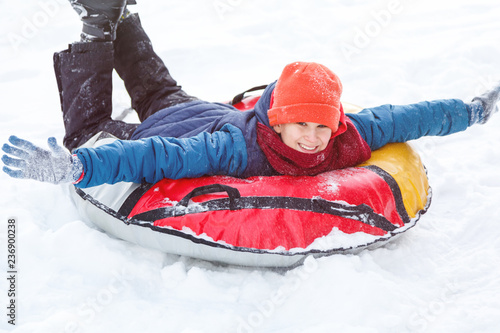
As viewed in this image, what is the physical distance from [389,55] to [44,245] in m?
3.64

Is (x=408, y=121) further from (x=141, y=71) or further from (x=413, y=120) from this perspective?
(x=141, y=71)

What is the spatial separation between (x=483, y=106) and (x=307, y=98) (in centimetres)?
118

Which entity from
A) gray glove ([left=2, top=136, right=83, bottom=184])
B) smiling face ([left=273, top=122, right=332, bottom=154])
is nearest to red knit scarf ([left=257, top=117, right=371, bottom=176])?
smiling face ([left=273, top=122, right=332, bottom=154])

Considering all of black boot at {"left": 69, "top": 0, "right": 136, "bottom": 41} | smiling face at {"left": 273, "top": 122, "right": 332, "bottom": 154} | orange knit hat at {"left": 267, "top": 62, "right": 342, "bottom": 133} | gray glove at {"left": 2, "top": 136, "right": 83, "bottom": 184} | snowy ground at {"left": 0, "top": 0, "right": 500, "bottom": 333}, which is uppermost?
black boot at {"left": 69, "top": 0, "right": 136, "bottom": 41}

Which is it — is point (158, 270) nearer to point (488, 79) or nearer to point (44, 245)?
point (44, 245)

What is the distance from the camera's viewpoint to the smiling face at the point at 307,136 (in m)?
2.13

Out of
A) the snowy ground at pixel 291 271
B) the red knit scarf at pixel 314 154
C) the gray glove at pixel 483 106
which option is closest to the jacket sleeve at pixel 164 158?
the red knit scarf at pixel 314 154

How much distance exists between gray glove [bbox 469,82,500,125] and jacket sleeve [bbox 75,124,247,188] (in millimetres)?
1352

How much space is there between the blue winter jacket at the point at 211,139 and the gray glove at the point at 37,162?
0.32ft

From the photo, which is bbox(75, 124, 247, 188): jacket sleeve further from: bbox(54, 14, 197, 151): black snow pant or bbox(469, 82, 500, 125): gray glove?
bbox(469, 82, 500, 125): gray glove

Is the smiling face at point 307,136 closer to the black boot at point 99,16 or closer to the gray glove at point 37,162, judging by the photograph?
the gray glove at point 37,162

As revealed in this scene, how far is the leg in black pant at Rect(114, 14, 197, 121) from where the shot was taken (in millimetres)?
2943

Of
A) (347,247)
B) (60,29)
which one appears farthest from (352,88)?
(60,29)

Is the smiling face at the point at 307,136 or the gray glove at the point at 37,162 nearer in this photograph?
the gray glove at the point at 37,162
